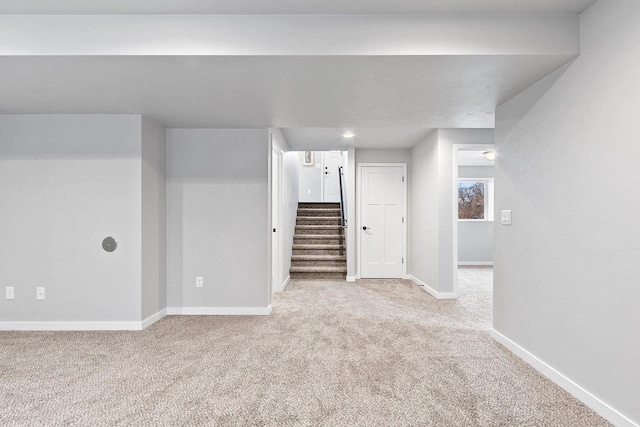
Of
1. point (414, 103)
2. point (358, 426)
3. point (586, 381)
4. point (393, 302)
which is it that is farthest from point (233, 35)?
point (393, 302)

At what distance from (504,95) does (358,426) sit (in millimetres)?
2606

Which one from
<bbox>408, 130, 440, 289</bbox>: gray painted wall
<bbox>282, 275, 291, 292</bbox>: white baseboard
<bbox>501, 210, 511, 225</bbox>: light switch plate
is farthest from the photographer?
<bbox>282, 275, 291, 292</bbox>: white baseboard

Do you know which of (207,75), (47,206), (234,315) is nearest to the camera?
(207,75)

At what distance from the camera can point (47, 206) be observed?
3.35 m

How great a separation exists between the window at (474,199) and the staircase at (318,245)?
111 inches

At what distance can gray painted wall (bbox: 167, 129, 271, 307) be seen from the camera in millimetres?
3836

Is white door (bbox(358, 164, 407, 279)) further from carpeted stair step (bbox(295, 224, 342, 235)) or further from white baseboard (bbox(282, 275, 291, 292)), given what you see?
white baseboard (bbox(282, 275, 291, 292))

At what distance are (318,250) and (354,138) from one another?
2.27 m

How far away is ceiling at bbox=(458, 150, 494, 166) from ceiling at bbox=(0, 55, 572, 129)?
303cm

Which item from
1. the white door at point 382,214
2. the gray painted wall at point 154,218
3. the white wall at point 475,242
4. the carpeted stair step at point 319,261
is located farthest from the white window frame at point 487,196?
Answer: the gray painted wall at point 154,218

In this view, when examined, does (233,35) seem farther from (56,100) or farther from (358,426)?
(358,426)

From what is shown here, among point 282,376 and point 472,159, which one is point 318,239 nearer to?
point 472,159

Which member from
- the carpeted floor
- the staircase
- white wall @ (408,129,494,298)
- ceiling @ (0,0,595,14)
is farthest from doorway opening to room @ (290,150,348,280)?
ceiling @ (0,0,595,14)

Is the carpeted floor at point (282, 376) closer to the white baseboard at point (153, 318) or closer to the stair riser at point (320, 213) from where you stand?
the white baseboard at point (153, 318)
